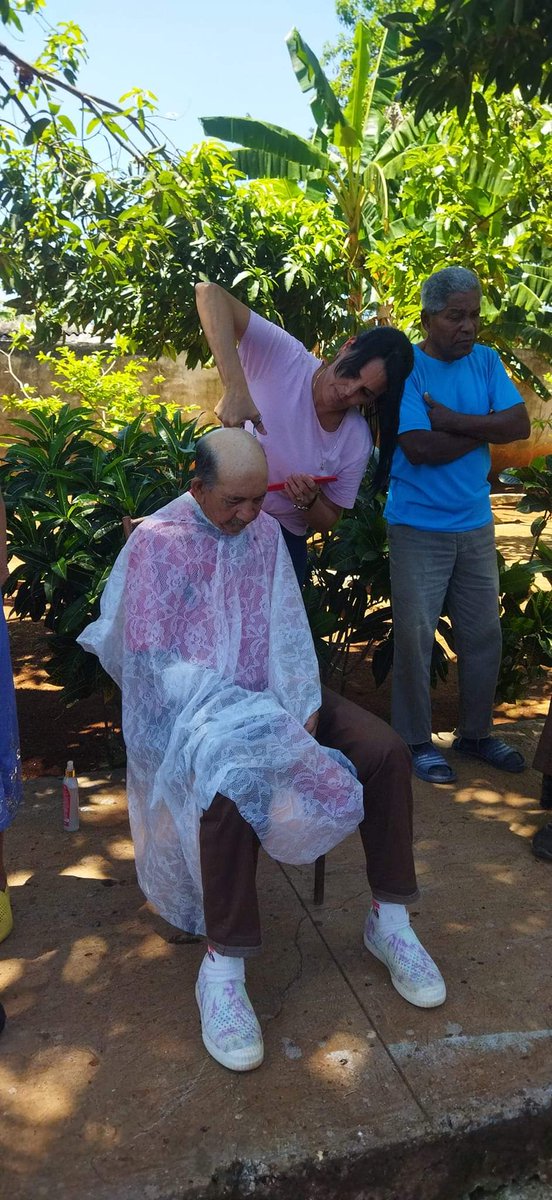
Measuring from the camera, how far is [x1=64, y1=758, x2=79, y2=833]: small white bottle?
3.51 m

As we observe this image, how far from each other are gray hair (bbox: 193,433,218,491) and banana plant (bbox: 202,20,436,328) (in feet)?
21.9

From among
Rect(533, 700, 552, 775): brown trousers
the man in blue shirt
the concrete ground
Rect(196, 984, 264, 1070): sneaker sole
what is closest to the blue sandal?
the man in blue shirt

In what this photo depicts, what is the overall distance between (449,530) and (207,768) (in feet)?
5.73

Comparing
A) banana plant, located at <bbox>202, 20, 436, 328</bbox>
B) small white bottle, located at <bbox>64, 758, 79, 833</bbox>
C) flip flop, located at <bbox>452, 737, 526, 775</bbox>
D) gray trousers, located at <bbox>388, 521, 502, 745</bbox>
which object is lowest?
flip flop, located at <bbox>452, 737, 526, 775</bbox>

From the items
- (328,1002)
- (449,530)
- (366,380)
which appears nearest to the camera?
(328,1002)

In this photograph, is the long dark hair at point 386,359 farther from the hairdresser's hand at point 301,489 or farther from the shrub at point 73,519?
the shrub at point 73,519

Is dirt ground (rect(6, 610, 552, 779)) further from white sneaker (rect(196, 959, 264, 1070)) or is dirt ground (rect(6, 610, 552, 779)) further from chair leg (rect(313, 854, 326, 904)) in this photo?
white sneaker (rect(196, 959, 264, 1070))

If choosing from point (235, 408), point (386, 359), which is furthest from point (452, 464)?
point (235, 408)

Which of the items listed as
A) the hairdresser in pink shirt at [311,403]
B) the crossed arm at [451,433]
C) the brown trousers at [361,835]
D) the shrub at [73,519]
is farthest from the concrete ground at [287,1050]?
the crossed arm at [451,433]

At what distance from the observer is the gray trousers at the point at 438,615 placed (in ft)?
12.8

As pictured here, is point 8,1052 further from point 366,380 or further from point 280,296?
point 280,296

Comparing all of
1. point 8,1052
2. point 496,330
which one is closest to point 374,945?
point 8,1052

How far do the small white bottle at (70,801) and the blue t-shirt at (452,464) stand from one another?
59.4 inches

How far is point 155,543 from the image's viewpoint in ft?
9.06
